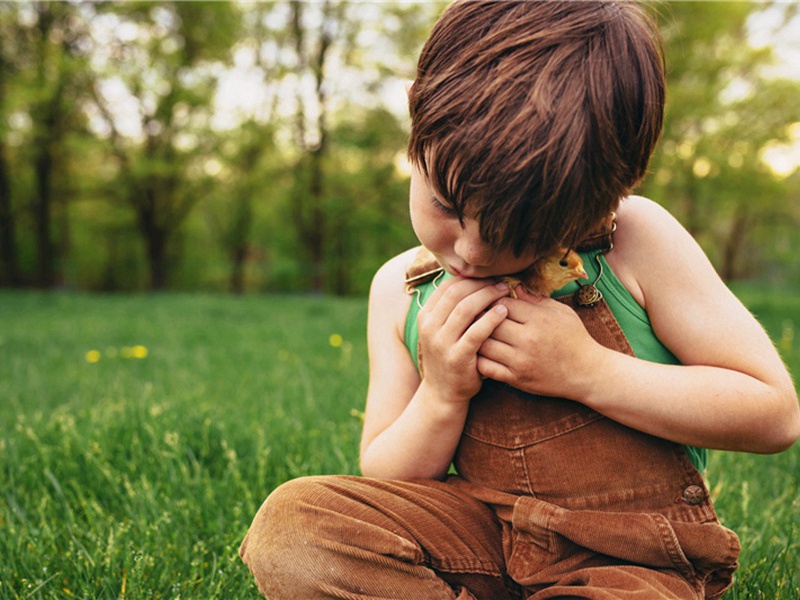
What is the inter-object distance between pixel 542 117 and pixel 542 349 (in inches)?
17.3

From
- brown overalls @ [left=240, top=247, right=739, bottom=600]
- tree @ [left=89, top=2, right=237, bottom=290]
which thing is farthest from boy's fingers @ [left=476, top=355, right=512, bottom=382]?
tree @ [left=89, top=2, right=237, bottom=290]

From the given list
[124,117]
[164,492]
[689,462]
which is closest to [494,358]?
[689,462]

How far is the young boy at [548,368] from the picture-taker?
1104 mm

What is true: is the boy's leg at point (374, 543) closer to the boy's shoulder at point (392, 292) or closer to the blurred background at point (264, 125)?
the boy's shoulder at point (392, 292)

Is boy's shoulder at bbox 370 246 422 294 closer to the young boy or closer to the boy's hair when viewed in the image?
the young boy

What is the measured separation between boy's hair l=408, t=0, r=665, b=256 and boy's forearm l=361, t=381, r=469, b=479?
449 millimetres

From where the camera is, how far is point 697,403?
1249mm

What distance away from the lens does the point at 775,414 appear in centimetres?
126

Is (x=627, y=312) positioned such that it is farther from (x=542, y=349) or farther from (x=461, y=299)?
(x=461, y=299)

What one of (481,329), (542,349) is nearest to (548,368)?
(542,349)

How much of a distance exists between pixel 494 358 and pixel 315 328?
586cm

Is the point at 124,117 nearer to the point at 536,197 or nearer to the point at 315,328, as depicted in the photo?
the point at 315,328

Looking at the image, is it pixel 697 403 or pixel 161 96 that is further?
pixel 161 96

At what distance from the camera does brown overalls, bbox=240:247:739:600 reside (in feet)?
4.26
